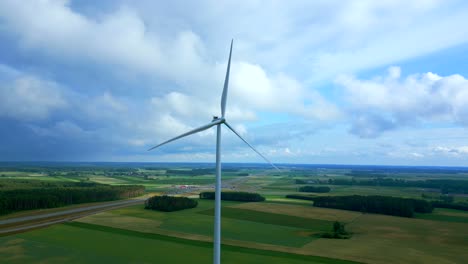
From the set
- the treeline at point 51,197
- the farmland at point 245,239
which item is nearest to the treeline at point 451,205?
the farmland at point 245,239

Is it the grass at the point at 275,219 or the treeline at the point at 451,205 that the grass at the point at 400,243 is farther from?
the treeline at the point at 451,205

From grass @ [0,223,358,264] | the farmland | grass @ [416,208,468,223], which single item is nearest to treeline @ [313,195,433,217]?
grass @ [416,208,468,223]

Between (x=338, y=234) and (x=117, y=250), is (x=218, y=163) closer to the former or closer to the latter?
(x=117, y=250)

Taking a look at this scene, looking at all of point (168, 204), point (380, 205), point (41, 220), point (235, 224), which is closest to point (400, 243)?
point (235, 224)

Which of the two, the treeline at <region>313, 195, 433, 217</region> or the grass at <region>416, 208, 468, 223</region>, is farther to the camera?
the treeline at <region>313, 195, 433, 217</region>

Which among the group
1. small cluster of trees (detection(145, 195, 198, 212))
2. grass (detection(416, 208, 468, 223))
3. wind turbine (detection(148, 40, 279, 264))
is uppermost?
wind turbine (detection(148, 40, 279, 264))

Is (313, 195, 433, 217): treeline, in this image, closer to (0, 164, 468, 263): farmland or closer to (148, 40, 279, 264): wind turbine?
(0, 164, 468, 263): farmland
